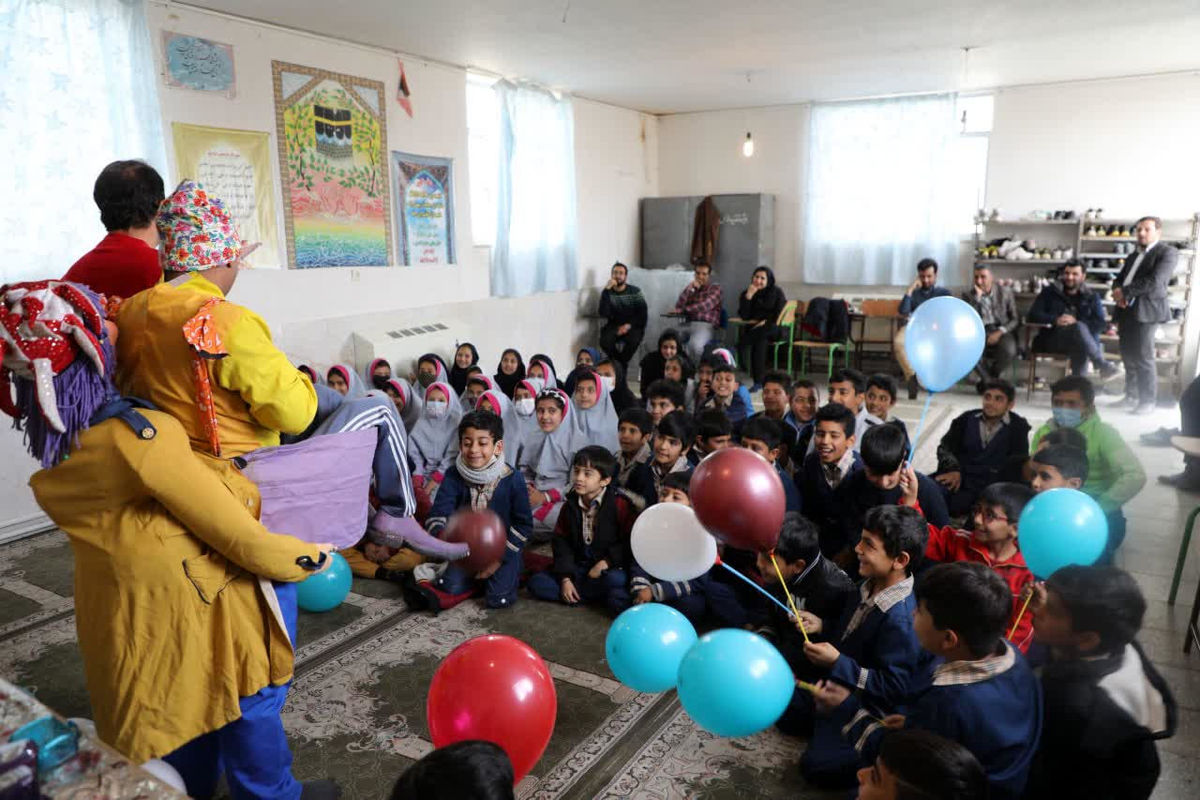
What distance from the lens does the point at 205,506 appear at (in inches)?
57.7

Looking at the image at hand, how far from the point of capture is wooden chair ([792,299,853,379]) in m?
7.62

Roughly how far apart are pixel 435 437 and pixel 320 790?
93.4 inches

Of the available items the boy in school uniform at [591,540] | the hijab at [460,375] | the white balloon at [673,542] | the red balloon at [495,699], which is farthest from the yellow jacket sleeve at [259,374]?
the hijab at [460,375]

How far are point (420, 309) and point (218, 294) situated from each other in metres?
4.53

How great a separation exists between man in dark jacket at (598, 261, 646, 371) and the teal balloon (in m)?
4.86

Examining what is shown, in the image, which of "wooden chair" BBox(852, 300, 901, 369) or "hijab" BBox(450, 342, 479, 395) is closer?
"hijab" BBox(450, 342, 479, 395)

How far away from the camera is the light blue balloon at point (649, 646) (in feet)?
6.02

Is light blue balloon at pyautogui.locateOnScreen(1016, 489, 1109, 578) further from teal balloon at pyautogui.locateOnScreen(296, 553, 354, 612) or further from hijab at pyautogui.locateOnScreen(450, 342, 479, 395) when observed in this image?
hijab at pyautogui.locateOnScreen(450, 342, 479, 395)

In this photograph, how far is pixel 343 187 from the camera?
5.34 m

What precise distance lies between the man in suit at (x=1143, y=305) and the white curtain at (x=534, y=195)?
181 inches

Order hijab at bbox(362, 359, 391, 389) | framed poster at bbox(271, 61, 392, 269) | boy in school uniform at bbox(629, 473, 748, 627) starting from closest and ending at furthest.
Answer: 1. boy in school uniform at bbox(629, 473, 748, 627)
2. framed poster at bbox(271, 61, 392, 269)
3. hijab at bbox(362, 359, 391, 389)

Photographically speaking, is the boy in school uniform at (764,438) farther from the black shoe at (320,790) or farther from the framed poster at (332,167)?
the framed poster at (332,167)

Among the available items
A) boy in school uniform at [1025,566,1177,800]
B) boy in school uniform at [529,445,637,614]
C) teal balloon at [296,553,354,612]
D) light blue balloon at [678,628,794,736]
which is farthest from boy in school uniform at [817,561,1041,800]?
teal balloon at [296,553,354,612]

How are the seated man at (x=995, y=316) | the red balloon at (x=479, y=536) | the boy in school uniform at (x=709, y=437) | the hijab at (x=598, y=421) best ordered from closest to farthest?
1. the red balloon at (x=479, y=536)
2. the boy in school uniform at (x=709, y=437)
3. the hijab at (x=598, y=421)
4. the seated man at (x=995, y=316)
